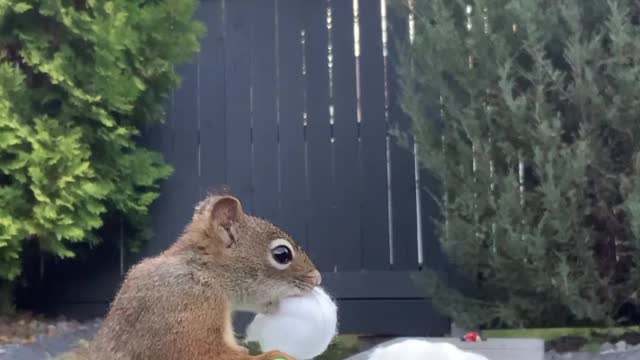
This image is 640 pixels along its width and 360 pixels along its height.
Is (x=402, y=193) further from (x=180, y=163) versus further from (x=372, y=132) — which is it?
(x=180, y=163)

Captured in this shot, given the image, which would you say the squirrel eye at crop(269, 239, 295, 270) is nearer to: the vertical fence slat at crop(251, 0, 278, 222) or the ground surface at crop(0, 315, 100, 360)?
the ground surface at crop(0, 315, 100, 360)

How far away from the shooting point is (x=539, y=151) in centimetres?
353

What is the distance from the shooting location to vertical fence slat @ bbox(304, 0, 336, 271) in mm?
5094

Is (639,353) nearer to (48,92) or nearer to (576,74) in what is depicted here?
(576,74)

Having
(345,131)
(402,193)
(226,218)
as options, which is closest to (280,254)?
(226,218)

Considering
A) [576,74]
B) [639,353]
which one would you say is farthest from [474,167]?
[639,353]

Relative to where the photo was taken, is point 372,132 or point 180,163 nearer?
point 372,132

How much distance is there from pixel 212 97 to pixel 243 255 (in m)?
3.72

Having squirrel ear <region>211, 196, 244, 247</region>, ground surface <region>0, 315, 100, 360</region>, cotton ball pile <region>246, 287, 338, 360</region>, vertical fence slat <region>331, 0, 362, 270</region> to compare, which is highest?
vertical fence slat <region>331, 0, 362, 270</region>

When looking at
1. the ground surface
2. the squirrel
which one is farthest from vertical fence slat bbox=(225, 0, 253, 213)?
the squirrel

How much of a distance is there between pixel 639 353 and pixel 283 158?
2.44 m

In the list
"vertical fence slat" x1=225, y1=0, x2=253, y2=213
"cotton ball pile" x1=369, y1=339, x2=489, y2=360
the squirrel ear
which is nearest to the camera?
the squirrel ear

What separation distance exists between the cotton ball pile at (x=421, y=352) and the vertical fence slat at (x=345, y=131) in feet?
10.1

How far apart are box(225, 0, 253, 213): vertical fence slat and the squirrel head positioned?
3.50 metres
